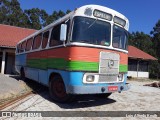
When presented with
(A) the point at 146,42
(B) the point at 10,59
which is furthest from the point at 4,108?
(A) the point at 146,42

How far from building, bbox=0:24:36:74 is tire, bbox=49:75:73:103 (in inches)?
600

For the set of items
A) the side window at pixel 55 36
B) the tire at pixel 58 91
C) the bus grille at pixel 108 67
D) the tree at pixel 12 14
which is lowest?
the tire at pixel 58 91

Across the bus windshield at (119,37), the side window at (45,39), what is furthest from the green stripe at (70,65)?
→ the bus windshield at (119,37)

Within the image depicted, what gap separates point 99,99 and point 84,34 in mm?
3167

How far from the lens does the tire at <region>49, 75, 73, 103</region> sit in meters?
8.05

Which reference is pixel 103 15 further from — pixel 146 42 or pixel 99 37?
pixel 146 42

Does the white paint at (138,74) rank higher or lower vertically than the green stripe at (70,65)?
lower

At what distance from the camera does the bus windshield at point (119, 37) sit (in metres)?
8.20

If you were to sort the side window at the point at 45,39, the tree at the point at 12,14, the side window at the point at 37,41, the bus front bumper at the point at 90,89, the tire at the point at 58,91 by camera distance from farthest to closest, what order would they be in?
the tree at the point at 12,14 < the side window at the point at 37,41 < the side window at the point at 45,39 < the tire at the point at 58,91 < the bus front bumper at the point at 90,89

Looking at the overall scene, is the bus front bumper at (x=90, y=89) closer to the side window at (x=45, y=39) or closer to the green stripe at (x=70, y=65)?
the green stripe at (x=70, y=65)

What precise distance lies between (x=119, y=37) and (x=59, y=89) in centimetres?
283

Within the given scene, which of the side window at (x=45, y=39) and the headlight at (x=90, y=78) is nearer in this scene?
the headlight at (x=90, y=78)

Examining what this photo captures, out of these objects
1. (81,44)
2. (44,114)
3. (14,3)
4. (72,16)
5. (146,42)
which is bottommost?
(44,114)

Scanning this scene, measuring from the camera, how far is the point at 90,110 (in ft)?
24.0
